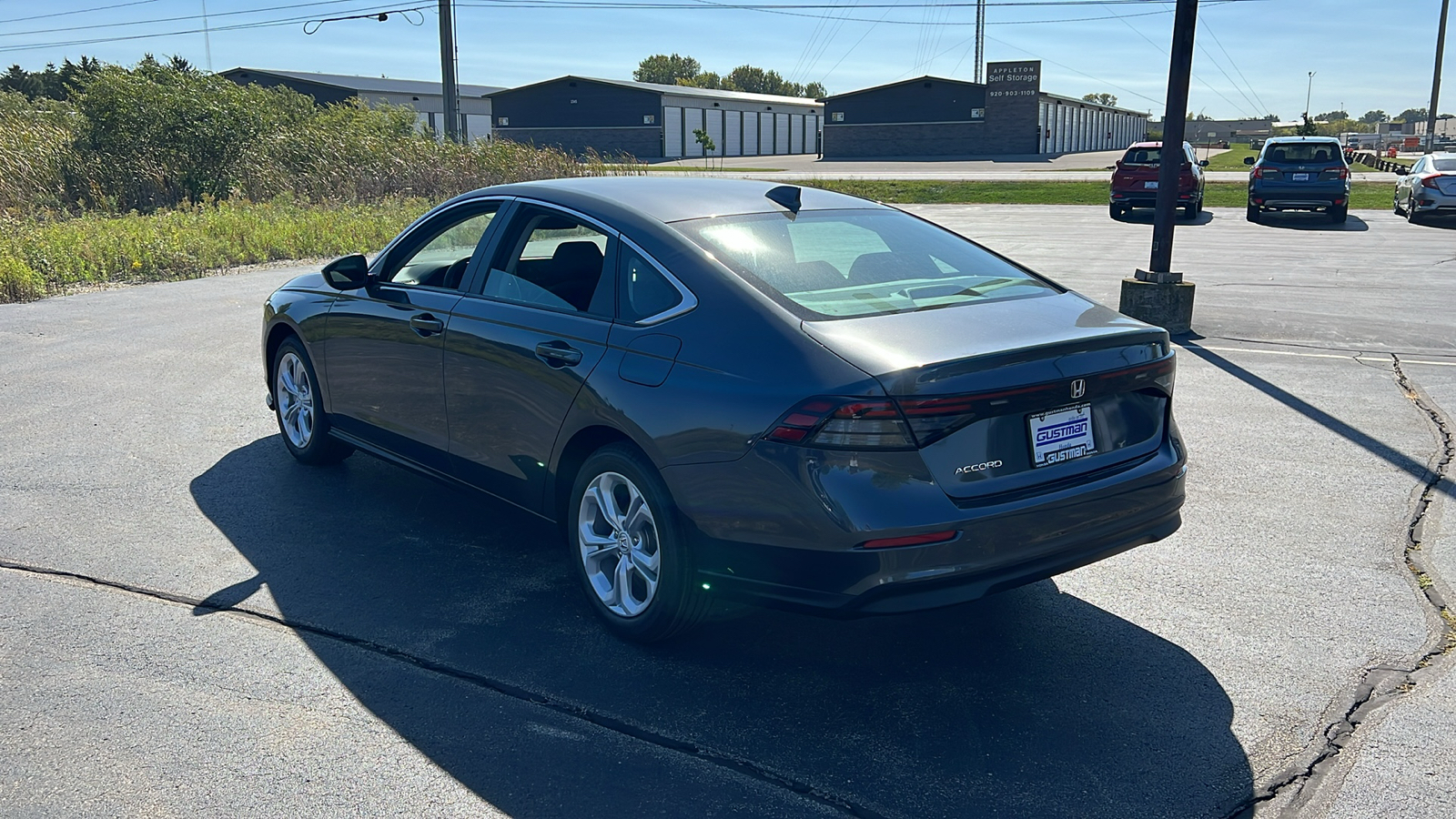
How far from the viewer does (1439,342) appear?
10258 mm

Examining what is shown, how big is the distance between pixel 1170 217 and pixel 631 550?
8.29 m

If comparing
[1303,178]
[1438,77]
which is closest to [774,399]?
[1303,178]

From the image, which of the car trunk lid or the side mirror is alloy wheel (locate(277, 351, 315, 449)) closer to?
the side mirror

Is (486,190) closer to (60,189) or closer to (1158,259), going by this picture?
(1158,259)

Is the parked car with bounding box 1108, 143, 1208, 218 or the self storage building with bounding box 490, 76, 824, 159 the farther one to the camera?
the self storage building with bounding box 490, 76, 824, 159

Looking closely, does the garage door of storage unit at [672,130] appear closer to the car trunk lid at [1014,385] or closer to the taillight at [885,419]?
the car trunk lid at [1014,385]

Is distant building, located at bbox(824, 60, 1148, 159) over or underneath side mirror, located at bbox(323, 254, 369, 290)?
over

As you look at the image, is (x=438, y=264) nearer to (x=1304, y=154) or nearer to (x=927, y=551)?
(x=927, y=551)

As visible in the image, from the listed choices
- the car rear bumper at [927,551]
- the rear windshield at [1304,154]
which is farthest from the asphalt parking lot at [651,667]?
the rear windshield at [1304,154]

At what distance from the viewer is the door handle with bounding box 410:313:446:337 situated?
5.07 meters

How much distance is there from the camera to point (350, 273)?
559 centimetres

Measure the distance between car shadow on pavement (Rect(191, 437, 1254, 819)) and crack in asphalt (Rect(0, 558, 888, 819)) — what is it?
0.5 inches

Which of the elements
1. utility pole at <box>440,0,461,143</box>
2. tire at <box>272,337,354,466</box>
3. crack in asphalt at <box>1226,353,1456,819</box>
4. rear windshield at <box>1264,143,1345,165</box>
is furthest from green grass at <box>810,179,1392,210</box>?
crack in asphalt at <box>1226,353,1456,819</box>

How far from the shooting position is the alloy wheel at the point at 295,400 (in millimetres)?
6351
